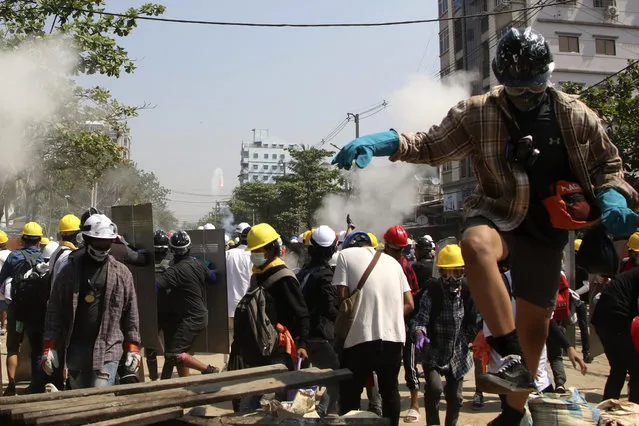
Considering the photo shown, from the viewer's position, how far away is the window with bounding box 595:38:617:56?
39.4 meters

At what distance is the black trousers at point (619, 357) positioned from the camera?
19.0ft

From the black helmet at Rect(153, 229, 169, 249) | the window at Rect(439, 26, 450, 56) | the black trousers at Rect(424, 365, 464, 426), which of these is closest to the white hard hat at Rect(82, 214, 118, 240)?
the black trousers at Rect(424, 365, 464, 426)

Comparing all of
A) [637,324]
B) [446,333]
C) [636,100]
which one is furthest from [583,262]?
[636,100]

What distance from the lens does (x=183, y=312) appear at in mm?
7852

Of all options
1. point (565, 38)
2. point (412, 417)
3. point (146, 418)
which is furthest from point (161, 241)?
point (565, 38)

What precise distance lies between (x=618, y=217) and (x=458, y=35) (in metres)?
42.9

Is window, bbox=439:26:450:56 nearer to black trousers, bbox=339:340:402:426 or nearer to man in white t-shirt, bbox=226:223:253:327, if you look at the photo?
man in white t-shirt, bbox=226:223:253:327

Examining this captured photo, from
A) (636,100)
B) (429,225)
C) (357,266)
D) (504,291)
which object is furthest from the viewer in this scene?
(429,225)

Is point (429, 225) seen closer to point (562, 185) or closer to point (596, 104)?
point (596, 104)

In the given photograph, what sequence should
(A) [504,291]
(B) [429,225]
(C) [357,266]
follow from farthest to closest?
(B) [429,225]
(C) [357,266]
(A) [504,291]

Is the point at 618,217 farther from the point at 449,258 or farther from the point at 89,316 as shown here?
the point at 89,316

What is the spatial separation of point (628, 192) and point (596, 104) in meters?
15.6

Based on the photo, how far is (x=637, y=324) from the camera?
443 cm

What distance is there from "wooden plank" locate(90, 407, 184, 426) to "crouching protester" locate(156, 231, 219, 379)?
4146mm
